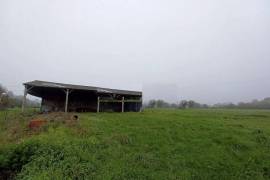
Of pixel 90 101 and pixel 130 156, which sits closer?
pixel 130 156

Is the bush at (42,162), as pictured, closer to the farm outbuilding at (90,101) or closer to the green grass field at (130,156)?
the green grass field at (130,156)

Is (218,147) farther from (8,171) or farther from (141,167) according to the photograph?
(8,171)

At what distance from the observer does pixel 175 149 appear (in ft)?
28.2

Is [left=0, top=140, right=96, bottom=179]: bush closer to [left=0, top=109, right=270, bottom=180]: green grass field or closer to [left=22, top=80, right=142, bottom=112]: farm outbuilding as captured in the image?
[left=0, top=109, right=270, bottom=180]: green grass field

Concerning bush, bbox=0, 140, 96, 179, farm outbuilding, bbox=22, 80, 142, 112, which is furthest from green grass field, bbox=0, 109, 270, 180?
farm outbuilding, bbox=22, 80, 142, 112

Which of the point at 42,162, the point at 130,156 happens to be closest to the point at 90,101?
the point at 130,156

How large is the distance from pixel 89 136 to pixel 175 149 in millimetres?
4009

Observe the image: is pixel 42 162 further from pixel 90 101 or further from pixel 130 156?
pixel 90 101

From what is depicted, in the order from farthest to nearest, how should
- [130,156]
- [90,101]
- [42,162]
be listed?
[90,101] → [130,156] → [42,162]

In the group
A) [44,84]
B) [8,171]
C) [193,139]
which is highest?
[44,84]

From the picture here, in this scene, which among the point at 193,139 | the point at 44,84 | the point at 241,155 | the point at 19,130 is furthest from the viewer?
the point at 44,84

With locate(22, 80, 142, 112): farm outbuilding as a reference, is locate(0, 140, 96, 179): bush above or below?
below

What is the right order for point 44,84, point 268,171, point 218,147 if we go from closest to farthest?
point 268,171 < point 218,147 < point 44,84

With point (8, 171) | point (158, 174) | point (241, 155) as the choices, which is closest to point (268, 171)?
point (241, 155)
